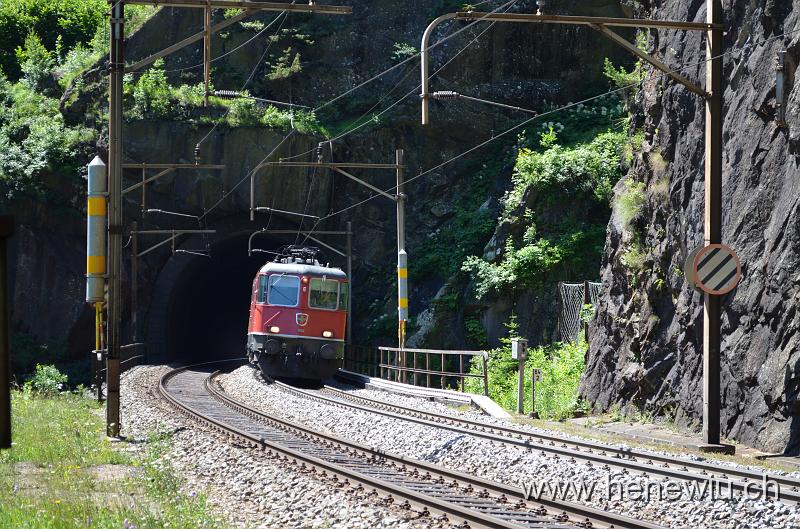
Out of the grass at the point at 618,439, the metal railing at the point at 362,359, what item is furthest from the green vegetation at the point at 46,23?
the grass at the point at 618,439

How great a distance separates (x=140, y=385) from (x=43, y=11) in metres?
37.5

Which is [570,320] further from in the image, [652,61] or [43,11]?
[43,11]

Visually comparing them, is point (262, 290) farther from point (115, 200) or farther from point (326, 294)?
point (115, 200)

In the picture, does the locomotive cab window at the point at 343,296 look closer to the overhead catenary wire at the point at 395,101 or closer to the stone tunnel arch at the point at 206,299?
the overhead catenary wire at the point at 395,101

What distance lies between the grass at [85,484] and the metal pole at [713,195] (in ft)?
23.6

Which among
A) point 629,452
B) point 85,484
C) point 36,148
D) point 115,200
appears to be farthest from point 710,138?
point 36,148

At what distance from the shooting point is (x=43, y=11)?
57969 mm

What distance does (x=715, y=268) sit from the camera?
13555 millimetres

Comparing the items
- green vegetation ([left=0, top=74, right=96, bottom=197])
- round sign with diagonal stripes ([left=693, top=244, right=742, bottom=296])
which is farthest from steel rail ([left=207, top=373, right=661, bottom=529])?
green vegetation ([left=0, top=74, right=96, bottom=197])

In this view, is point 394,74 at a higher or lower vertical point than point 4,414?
higher

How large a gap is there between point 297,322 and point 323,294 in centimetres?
116

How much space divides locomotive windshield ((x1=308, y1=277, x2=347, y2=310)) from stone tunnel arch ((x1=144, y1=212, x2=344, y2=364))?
1153 cm

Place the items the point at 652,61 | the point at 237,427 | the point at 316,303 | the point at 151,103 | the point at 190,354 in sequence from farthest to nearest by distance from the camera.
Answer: the point at 190,354
the point at 151,103
the point at 316,303
the point at 237,427
the point at 652,61

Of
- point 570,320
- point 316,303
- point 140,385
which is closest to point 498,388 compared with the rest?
point 570,320
